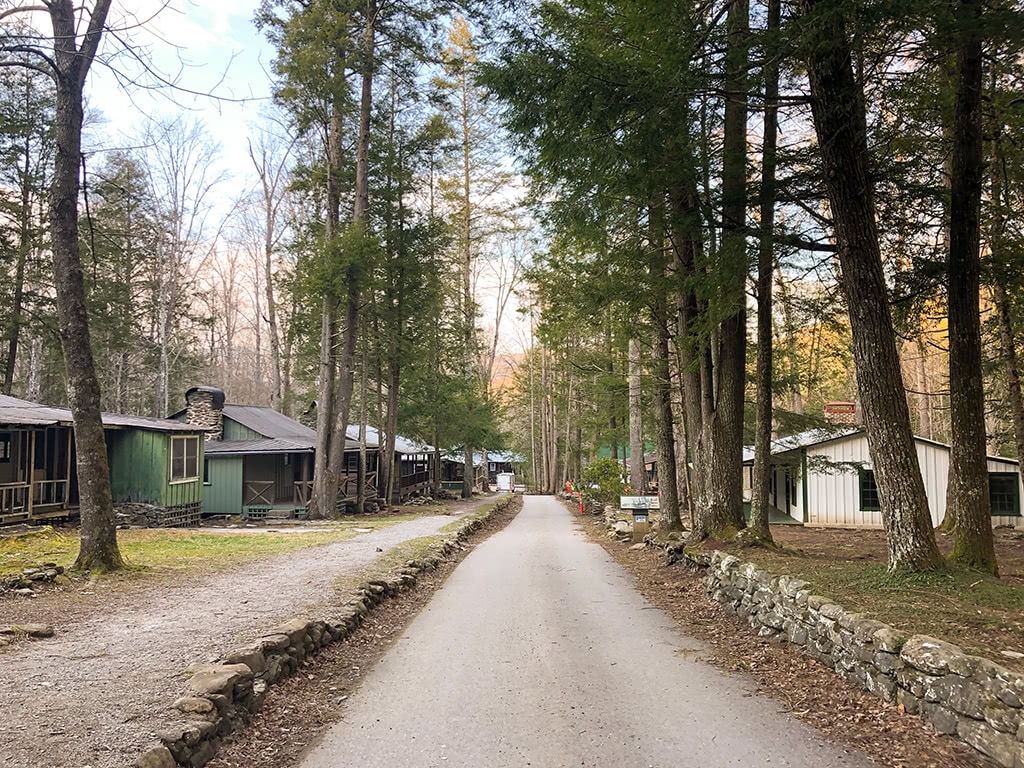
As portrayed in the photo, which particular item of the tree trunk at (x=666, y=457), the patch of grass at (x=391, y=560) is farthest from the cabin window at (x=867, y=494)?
the patch of grass at (x=391, y=560)

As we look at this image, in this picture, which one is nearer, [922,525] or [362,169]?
[922,525]

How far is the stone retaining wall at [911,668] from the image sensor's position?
12.3 ft

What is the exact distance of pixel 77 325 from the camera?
940cm

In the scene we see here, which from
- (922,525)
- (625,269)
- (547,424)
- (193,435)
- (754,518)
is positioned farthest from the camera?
(547,424)

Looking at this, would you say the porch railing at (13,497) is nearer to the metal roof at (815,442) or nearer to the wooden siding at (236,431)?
the wooden siding at (236,431)

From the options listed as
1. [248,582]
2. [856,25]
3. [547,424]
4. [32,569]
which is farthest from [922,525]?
[547,424]

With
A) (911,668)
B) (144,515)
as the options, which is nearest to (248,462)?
(144,515)

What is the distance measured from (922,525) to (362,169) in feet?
61.9

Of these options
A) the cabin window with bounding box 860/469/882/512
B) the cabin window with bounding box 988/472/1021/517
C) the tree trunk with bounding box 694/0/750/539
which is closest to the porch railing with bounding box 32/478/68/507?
the tree trunk with bounding box 694/0/750/539

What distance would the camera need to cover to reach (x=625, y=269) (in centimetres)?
1097

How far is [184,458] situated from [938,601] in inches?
789

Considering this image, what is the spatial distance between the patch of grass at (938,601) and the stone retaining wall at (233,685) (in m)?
4.64

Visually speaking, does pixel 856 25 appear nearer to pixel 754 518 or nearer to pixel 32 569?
pixel 754 518

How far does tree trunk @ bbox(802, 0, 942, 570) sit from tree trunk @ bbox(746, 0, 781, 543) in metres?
1.34
